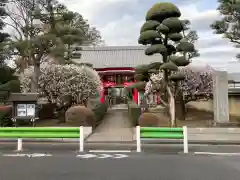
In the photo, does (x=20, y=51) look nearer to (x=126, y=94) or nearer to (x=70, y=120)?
(x=70, y=120)

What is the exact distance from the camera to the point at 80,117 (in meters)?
17.9

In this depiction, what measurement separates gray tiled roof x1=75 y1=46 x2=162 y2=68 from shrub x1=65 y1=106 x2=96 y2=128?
24603 mm

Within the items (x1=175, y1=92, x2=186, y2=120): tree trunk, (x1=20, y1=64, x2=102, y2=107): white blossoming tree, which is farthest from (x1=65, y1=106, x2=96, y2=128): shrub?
(x1=175, y1=92, x2=186, y2=120): tree trunk

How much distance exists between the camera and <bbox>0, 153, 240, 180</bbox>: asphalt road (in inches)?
278

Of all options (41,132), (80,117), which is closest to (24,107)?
(80,117)

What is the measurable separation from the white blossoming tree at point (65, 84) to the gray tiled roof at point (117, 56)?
19.6 m

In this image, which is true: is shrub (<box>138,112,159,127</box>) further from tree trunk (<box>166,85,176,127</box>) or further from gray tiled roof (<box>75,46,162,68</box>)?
gray tiled roof (<box>75,46,162,68</box>)

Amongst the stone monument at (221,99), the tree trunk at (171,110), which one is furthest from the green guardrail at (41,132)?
the stone monument at (221,99)

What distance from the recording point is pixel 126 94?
47.2 m

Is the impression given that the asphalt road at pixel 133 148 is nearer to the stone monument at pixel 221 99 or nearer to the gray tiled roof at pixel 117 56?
the stone monument at pixel 221 99

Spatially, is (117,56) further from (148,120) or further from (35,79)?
(148,120)

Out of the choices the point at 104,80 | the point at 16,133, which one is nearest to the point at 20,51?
the point at 16,133

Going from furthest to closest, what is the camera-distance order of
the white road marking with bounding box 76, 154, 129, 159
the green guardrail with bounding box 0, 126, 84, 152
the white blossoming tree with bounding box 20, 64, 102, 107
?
the white blossoming tree with bounding box 20, 64, 102, 107
the green guardrail with bounding box 0, 126, 84, 152
the white road marking with bounding box 76, 154, 129, 159

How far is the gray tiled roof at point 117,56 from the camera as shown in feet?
146
